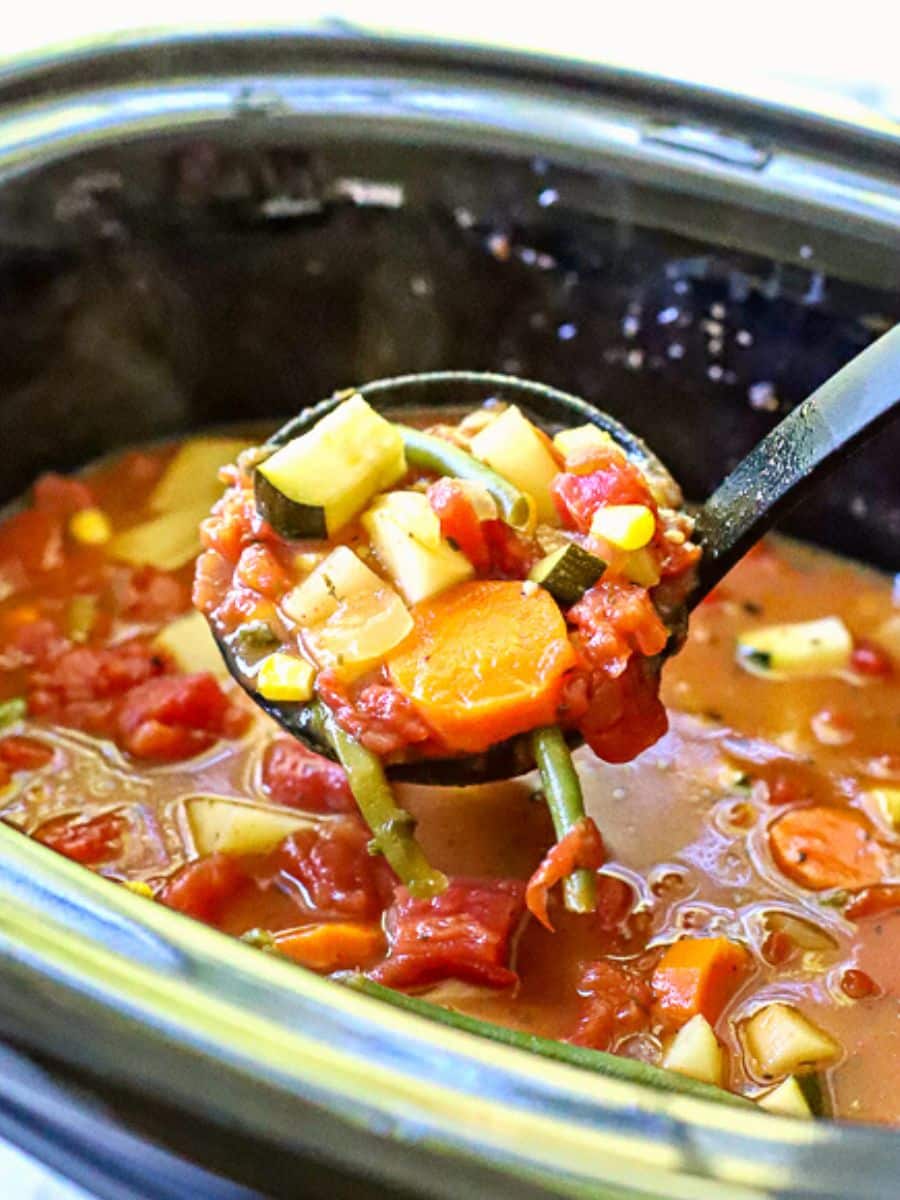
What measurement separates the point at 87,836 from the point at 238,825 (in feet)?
0.56

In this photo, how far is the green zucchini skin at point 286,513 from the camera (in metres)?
1.32

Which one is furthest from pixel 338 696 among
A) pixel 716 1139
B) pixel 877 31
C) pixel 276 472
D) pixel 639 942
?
pixel 877 31

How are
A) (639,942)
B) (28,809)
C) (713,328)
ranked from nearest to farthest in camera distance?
(639,942) → (28,809) → (713,328)

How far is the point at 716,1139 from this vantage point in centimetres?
76

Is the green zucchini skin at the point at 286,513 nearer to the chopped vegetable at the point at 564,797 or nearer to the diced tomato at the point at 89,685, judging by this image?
the chopped vegetable at the point at 564,797

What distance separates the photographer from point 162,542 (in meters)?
2.01

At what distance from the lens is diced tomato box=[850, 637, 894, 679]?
1798 mm

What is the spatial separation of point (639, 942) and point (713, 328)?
0.84 meters

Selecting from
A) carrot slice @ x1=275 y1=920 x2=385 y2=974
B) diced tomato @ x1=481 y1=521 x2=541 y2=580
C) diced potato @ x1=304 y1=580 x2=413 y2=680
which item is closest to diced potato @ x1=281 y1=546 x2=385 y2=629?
diced potato @ x1=304 y1=580 x2=413 y2=680

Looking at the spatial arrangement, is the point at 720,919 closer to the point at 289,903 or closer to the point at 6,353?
the point at 289,903

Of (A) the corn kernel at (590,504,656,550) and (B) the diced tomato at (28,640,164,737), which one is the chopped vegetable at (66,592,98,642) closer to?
(B) the diced tomato at (28,640,164,737)

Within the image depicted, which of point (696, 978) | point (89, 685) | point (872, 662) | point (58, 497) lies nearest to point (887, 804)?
point (872, 662)

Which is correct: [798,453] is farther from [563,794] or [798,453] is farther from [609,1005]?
[609,1005]

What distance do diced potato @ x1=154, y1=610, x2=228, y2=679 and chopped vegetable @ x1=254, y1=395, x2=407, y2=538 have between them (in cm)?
47
